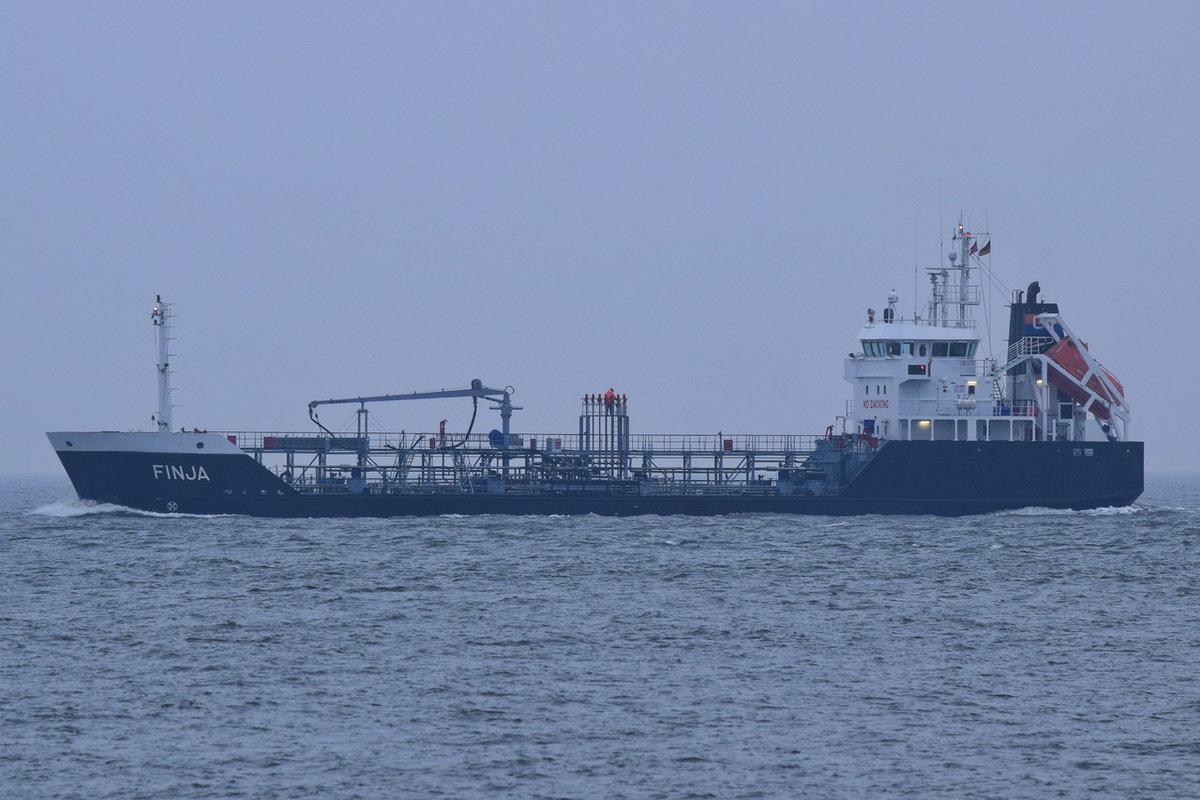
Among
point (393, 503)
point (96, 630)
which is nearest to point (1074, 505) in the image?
point (393, 503)

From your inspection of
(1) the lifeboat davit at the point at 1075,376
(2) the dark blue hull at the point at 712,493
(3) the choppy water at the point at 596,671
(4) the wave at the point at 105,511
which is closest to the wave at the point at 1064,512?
(2) the dark blue hull at the point at 712,493

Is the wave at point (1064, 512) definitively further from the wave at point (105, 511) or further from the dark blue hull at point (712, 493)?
the wave at point (105, 511)

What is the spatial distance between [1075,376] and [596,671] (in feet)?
134

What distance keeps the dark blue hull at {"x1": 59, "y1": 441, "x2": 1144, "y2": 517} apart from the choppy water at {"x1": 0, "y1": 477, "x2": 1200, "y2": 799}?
6.87 metres

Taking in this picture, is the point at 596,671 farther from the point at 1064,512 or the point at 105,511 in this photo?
the point at 1064,512

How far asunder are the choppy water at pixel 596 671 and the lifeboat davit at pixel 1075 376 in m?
13.3

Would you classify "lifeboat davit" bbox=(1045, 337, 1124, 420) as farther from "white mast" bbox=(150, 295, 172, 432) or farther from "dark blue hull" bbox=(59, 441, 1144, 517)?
"white mast" bbox=(150, 295, 172, 432)

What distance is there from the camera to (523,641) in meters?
33.1

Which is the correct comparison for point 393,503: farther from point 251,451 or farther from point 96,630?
point 96,630

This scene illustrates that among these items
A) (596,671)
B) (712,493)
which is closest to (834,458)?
(712,493)

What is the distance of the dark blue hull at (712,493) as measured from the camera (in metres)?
59.2

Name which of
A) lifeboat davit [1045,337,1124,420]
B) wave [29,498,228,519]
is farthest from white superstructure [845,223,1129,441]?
wave [29,498,228,519]

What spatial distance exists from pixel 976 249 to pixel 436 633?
38839 mm

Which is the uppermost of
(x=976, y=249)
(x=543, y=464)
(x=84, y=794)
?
(x=976, y=249)
